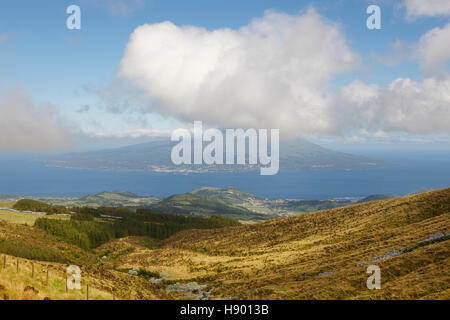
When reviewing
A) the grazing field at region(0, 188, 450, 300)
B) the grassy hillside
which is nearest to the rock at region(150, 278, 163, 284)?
the grazing field at region(0, 188, 450, 300)

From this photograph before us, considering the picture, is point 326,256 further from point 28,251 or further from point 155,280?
point 28,251

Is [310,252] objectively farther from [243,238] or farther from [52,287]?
[52,287]

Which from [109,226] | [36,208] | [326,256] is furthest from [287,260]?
[36,208]

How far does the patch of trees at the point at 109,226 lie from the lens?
7475 centimetres

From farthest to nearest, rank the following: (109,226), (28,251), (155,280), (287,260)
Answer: (109,226) → (28,251) → (287,260) → (155,280)

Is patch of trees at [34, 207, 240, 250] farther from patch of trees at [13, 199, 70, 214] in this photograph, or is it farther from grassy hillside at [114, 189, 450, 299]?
grassy hillside at [114, 189, 450, 299]

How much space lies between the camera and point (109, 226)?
98.0m

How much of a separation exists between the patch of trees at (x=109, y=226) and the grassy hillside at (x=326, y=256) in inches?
1059

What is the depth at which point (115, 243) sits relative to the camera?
72.8 m

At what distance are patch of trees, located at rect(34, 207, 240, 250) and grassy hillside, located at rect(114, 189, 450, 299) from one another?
26.9 meters

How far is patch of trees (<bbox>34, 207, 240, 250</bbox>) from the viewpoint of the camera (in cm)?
7475

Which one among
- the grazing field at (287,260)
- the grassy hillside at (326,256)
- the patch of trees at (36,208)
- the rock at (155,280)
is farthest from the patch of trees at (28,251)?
the patch of trees at (36,208)

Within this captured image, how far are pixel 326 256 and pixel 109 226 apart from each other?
80.1m

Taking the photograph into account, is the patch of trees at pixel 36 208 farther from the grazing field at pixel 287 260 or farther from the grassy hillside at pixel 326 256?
the grassy hillside at pixel 326 256
